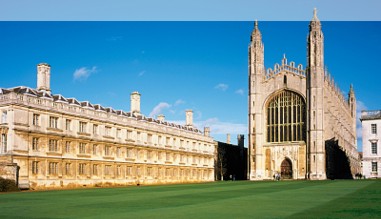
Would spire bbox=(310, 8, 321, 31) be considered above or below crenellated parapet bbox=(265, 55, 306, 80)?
above

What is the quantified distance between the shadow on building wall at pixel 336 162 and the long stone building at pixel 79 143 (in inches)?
925

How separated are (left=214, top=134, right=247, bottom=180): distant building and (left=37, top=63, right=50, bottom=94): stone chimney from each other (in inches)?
1758

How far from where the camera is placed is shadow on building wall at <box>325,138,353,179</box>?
77.3m

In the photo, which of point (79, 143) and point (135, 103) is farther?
point (135, 103)

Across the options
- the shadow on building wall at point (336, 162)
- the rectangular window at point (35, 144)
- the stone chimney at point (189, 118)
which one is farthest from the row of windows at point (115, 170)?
the shadow on building wall at point (336, 162)

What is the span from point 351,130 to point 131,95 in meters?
69.2

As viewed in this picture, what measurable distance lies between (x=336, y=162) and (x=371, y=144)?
7.44 m

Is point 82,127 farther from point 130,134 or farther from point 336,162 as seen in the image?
point 336,162

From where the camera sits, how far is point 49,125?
45938 millimetres

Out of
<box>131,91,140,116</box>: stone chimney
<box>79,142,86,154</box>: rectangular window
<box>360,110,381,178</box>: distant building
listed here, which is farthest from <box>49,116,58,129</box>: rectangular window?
<box>360,110,381,178</box>: distant building

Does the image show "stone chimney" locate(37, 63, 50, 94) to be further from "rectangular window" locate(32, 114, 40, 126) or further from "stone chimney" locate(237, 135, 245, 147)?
"stone chimney" locate(237, 135, 245, 147)

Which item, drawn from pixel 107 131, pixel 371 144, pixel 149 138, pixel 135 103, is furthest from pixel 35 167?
pixel 371 144

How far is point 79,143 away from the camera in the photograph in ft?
164

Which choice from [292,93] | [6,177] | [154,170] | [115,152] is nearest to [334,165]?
[292,93]
